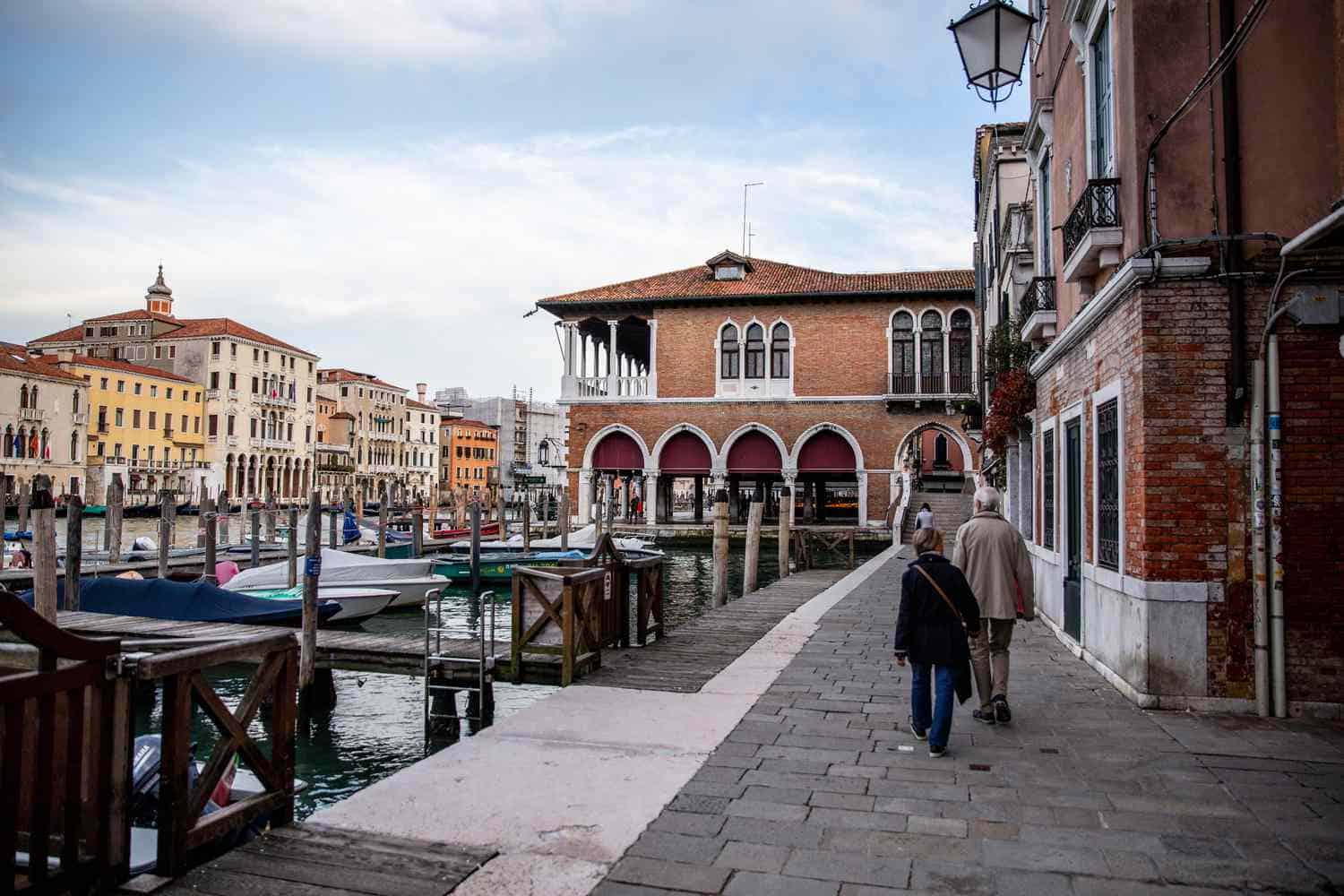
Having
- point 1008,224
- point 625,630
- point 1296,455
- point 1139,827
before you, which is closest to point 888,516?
point 1008,224

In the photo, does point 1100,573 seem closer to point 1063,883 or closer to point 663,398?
point 1063,883

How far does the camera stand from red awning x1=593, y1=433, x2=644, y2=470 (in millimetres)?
38750

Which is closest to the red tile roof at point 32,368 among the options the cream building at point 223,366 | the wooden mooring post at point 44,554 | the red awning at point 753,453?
the cream building at point 223,366

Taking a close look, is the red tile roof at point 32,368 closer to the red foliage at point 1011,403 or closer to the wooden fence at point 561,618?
the red foliage at point 1011,403

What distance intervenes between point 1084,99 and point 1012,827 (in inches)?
275

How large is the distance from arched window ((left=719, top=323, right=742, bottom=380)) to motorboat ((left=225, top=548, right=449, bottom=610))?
19879mm

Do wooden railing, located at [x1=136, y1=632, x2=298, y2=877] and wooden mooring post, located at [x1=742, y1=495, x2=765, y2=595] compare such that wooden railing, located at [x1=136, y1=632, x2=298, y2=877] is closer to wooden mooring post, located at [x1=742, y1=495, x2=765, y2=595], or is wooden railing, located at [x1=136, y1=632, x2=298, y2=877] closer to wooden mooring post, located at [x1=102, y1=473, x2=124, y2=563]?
wooden mooring post, located at [x1=742, y1=495, x2=765, y2=595]

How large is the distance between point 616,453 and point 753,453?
537 cm

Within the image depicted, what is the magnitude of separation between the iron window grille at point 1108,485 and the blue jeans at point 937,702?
2440mm

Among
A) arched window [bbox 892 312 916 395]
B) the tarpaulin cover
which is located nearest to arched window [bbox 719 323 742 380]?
arched window [bbox 892 312 916 395]

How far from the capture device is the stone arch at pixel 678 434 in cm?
3779

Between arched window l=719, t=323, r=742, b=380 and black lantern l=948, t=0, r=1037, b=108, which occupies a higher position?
arched window l=719, t=323, r=742, b=380

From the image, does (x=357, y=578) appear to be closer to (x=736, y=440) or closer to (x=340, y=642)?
(x=340, y=642)

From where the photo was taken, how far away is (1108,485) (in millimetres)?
8180
